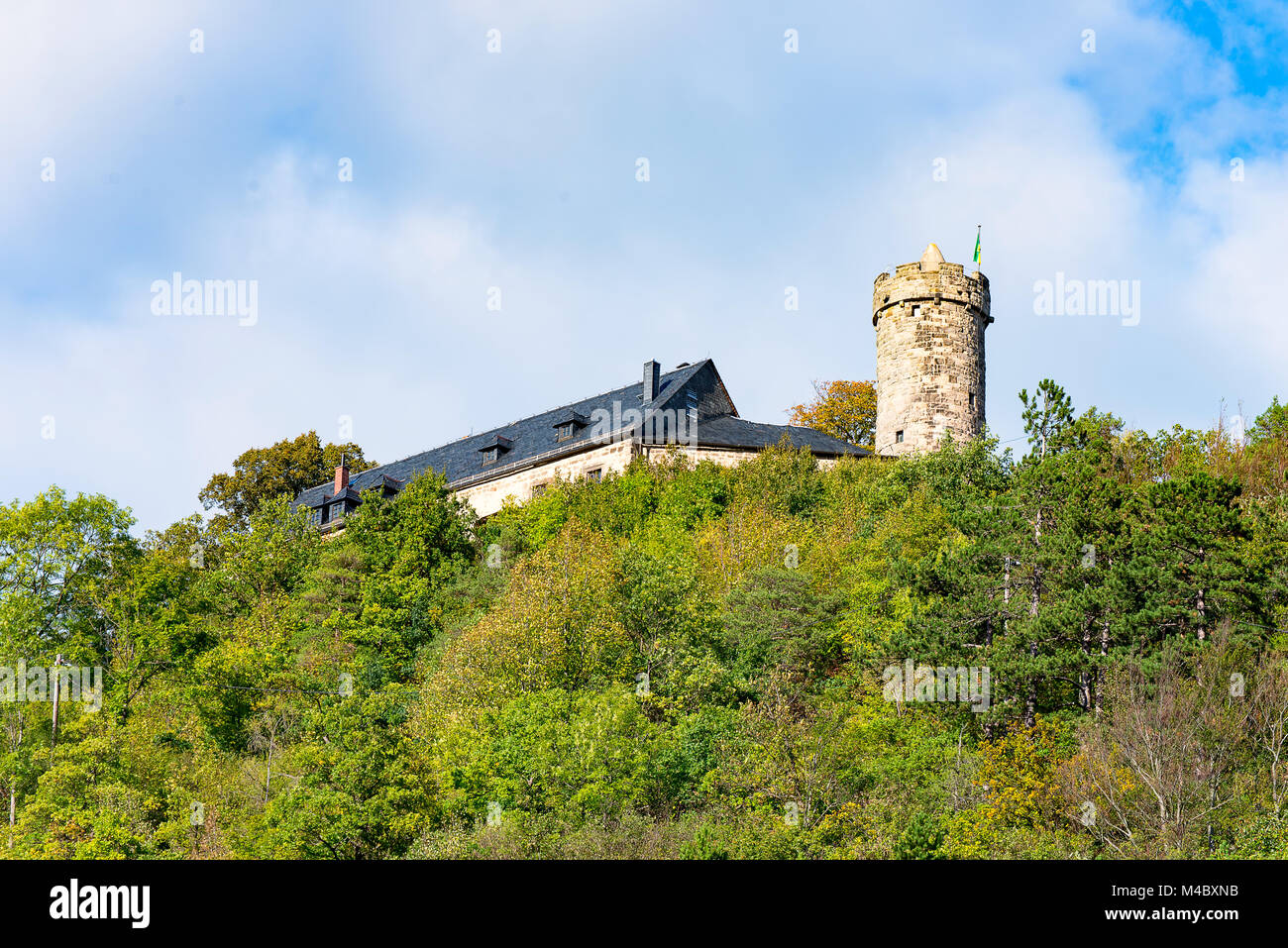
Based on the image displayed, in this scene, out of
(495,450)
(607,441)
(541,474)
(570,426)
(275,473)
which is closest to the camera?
(607,441)

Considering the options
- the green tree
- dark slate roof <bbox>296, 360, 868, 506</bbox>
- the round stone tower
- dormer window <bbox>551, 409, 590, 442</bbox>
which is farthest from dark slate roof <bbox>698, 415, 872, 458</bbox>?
the green tree

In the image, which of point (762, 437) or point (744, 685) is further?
point (762, 437)

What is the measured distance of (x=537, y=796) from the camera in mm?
27391

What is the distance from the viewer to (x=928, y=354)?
50.3 meters

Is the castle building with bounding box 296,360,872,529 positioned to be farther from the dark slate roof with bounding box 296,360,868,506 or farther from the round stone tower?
the round stone tower

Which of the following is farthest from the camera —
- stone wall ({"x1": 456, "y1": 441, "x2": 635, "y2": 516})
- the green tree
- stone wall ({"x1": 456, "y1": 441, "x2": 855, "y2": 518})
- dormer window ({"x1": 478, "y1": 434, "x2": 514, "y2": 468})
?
the green tree

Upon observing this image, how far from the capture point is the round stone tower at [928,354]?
49.5 metres

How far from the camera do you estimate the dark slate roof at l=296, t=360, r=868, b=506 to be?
55.5m

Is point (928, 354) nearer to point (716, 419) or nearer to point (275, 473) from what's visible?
point (716, 419)

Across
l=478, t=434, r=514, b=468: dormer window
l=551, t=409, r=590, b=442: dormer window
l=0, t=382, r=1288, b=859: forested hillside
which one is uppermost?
l=551, t=409, r=590, b=442: dormer window

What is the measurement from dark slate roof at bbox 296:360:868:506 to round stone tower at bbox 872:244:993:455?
4.32m

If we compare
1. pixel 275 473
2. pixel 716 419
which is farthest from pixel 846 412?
pixel 275 473

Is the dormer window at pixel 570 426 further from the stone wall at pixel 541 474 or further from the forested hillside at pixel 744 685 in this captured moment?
the forested hillside at pixel 744 685

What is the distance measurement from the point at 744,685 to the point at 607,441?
24.7 meters
